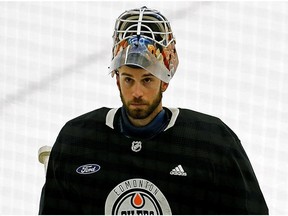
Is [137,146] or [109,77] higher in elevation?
[109,77]

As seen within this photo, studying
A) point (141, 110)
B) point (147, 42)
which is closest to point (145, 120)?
point (141, 110)

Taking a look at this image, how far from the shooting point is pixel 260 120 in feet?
9.70

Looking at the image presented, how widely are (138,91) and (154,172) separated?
17cm

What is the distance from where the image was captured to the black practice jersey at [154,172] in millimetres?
1946

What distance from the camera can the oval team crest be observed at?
6.36 ft

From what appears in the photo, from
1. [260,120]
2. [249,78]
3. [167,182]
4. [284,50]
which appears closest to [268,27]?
[284,50]

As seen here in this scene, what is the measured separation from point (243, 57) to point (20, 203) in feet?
3.55

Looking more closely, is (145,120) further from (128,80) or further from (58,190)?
(58,190)

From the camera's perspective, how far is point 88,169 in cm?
200

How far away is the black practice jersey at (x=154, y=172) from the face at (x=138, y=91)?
0.08 metres

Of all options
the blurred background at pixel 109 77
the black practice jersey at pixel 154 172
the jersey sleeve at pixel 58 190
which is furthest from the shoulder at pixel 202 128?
the blurred background at pixel 109 77

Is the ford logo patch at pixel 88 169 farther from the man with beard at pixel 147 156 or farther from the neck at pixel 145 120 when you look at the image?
the neck at pixel 145 120

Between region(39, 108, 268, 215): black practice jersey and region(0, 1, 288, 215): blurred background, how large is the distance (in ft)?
1.87

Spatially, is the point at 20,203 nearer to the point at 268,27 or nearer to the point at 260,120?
the point at 260,120
